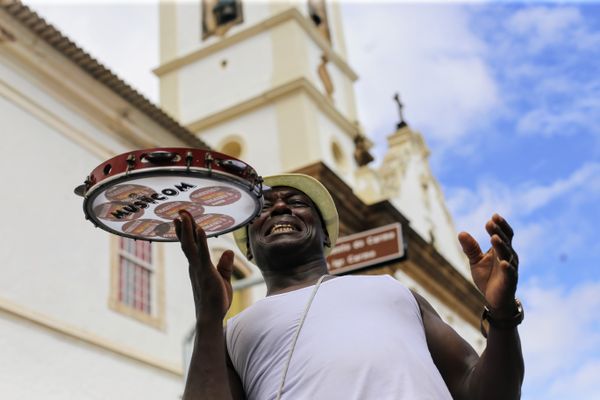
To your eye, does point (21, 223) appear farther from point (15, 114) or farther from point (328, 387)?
point (328, 387)

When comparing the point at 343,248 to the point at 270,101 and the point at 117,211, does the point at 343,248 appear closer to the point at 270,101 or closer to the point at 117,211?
the point at 270,101

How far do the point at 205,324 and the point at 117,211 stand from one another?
58cm

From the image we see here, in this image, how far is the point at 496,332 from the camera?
2518 millimetres

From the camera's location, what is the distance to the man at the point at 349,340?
8.04 feet

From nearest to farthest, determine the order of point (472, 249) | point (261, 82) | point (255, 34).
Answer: point (472, 249), point (261, 82), point (255, 34)

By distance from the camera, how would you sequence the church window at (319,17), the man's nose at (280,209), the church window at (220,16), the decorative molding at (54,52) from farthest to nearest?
the church window at (319,17) → the church window at (220,16) → the decorative molding at (54,52) → the man's nose at (280,209)

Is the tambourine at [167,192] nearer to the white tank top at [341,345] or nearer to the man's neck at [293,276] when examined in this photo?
the man's neck at [293,276]

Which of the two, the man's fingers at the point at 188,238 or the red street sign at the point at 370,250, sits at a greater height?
the red street sign at the point at 370,250

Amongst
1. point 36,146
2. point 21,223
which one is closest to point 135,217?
point 21,223

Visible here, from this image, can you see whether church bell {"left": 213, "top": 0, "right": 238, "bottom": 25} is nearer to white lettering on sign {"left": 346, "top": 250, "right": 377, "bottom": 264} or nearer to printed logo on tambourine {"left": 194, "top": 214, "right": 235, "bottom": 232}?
white lettering on sign {"left": 346, "top": 250, "right": 377, "bottom": 264}

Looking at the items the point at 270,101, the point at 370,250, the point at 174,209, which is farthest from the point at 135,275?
the point at 174,209

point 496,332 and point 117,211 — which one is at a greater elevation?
point 117,211

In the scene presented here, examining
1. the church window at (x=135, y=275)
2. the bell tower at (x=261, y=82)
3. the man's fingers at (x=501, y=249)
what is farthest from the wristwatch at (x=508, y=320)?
the bell tower at (x=261, y=82)

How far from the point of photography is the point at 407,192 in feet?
82.1
